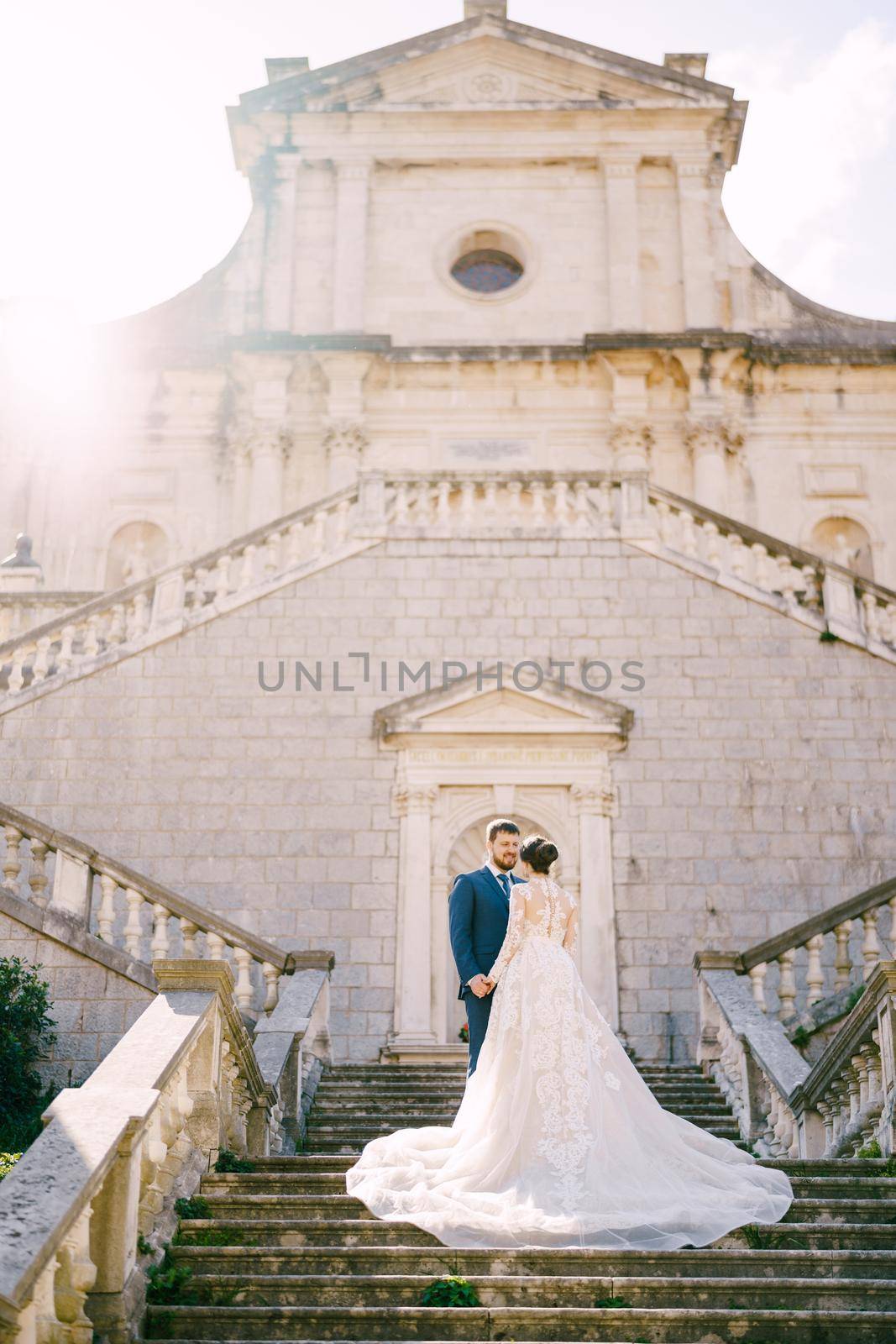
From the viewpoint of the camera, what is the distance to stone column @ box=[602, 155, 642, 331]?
906 inches

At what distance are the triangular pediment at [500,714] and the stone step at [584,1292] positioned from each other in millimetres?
8628

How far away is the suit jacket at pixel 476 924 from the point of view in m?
8.46

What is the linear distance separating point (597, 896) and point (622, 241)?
1227 cm

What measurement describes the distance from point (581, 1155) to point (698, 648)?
28.9 ft

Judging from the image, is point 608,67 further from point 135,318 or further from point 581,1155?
point 581,1155

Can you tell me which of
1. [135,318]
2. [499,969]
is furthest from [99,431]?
[499,969]

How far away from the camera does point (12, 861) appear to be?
12078 mm

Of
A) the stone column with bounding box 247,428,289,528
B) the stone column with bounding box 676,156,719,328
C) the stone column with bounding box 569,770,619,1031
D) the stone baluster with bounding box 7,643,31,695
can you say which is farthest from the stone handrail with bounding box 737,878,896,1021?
the stone column with bounding box 676,156,719,328

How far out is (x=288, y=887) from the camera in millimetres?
14531

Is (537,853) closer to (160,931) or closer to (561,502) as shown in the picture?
(160,931)

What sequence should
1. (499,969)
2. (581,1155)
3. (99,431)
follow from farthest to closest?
1. (99,431)
2. (499,969)
3. (581,1155)

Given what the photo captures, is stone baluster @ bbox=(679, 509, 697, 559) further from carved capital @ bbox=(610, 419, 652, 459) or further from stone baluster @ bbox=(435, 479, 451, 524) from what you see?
carved capital @ bbox=(610, 419, 652, 459)

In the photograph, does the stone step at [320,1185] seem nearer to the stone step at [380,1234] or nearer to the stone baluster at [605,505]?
the stone step at [380,1234]

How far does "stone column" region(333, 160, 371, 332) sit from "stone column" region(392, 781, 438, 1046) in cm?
997
